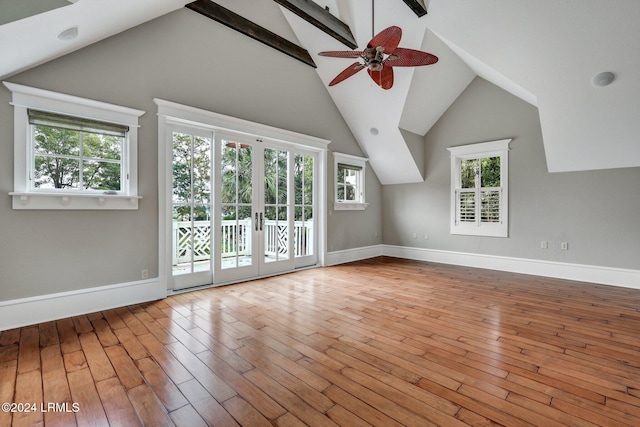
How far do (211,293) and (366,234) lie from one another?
150 inches

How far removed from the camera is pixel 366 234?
6.68 meters

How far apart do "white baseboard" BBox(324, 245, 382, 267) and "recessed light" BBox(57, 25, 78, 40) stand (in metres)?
4.57

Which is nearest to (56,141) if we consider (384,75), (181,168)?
(181,168)

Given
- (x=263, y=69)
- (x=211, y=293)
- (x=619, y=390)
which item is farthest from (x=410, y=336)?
(x=263, y=69)

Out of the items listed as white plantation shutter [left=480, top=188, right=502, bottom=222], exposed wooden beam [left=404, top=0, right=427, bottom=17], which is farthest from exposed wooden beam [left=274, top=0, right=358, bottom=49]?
white plantation shutter [left=480, top=188, right=502, bottom=222]

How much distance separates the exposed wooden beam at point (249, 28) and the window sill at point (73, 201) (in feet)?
8.62

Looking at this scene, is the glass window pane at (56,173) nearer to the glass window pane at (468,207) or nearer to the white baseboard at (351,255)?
the white baseboard at (351,255)

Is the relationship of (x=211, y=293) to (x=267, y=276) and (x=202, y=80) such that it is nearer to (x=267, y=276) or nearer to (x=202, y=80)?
(x=267, y=276)

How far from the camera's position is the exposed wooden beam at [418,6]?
3570 millimetres

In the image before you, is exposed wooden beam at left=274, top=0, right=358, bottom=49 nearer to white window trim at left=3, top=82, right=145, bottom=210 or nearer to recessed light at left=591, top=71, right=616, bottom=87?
white window trim at left=3, top=82, right=145, bottom=210

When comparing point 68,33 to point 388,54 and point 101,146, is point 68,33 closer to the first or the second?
point 101,146


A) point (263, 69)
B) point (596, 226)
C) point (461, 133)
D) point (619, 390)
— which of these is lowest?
point (619, 390)

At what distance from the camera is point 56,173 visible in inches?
116

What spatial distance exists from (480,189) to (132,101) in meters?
5.73
